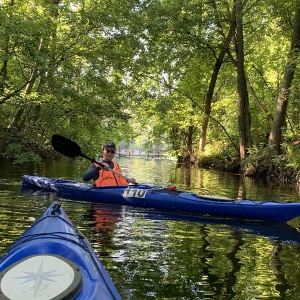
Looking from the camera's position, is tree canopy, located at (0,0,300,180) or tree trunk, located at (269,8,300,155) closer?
tree canopy, located at (0,0,300,180)

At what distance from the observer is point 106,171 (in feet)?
25.0

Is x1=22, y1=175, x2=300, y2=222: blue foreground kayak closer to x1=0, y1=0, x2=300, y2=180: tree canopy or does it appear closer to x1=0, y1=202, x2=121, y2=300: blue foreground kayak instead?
x1=0, y1=0, x2=300, y2=180: tree canopy

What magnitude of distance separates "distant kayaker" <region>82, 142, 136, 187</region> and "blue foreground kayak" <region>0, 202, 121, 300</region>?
13.2 ft

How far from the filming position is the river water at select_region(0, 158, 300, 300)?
327cm

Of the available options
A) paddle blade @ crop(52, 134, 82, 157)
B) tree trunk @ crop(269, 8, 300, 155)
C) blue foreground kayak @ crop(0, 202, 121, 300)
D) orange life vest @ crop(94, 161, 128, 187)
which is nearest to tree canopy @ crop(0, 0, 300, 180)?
tree trunk @ crop(269, 8, 300, 155)

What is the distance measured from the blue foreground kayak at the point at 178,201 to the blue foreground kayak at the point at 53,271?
374cm

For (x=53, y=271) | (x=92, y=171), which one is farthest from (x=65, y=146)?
(x=53, y=271)

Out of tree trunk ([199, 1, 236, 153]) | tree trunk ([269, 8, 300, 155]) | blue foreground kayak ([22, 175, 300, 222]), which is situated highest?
tree trunk ([199, 1, 236, 153])

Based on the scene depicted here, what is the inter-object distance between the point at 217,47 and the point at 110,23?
6.48m

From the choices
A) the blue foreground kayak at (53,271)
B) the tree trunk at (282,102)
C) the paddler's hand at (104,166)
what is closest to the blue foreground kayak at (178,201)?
the paddler's hand at (104,166)

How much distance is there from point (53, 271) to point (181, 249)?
2.46 m

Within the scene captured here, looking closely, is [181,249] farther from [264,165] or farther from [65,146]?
[264,165]

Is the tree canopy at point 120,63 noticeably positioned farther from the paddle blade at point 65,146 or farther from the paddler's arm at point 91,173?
the paddler's arm at point 91,173

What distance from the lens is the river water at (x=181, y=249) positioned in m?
3.27
